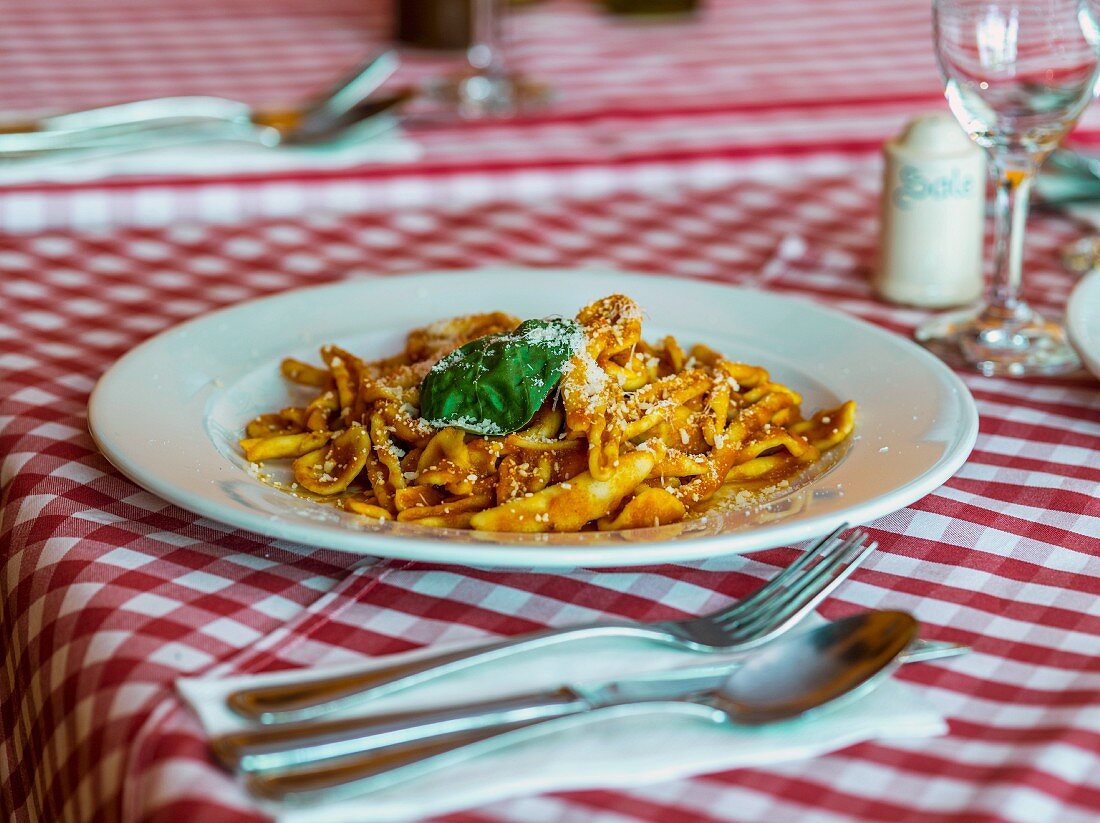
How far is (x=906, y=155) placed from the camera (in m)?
1.45

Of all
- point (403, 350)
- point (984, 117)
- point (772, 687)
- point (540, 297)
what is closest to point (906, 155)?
point (984, 117)

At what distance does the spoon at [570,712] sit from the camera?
68cm

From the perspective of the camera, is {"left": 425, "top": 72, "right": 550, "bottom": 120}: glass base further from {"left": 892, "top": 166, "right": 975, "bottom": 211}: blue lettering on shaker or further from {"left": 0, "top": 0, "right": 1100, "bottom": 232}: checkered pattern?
{"left": 892, "top": 166, "right": 975, "bottom": 211}: blue lettering on shaker

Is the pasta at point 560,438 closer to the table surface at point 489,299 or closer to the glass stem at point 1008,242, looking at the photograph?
the table surface at point 489,299

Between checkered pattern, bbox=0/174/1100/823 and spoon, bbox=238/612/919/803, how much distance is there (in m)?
0.03

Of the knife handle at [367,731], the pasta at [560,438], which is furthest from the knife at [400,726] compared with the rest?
the pasta at [560,438]

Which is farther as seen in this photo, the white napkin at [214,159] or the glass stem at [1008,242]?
the white napkin at [214,159]

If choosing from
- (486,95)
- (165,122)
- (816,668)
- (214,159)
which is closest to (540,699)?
(816,668)

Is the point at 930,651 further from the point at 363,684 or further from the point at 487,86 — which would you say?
the point at 487,86

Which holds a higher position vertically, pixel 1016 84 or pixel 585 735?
pixel 1016 84

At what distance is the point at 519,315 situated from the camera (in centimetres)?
134

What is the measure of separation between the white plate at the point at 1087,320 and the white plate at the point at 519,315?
5.2 inches

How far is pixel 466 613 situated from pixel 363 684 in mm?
160

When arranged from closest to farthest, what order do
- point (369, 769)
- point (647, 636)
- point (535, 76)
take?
point (369, 769)
point (647, 636)
point (535, 76)
